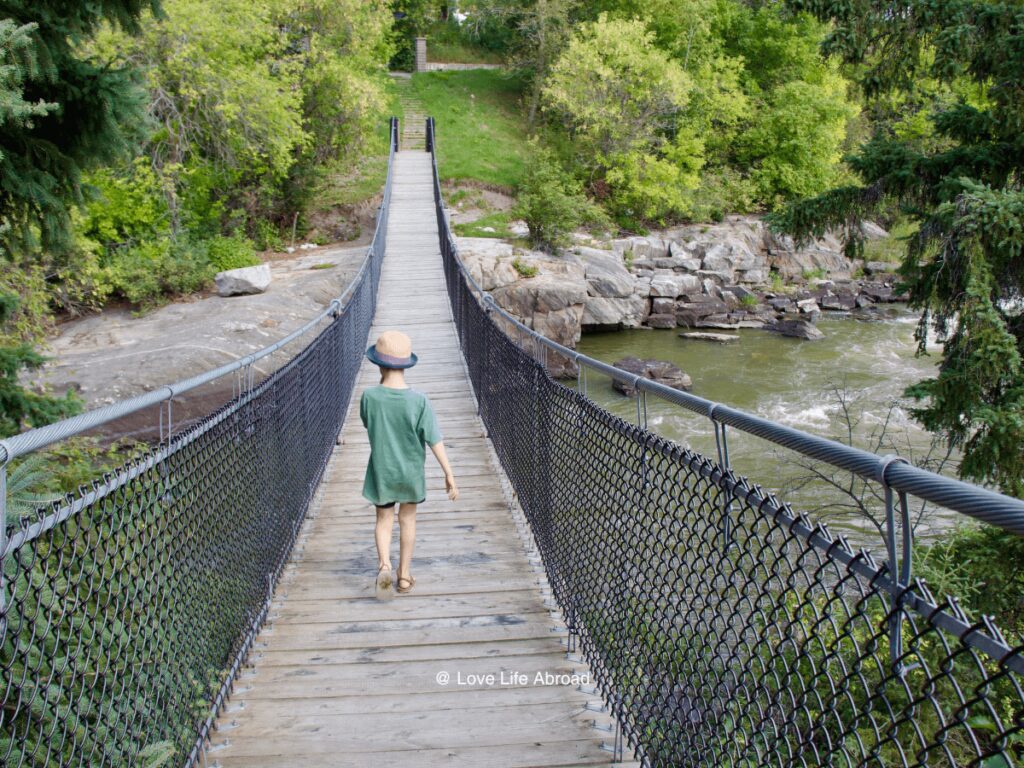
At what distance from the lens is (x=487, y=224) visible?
25.4m

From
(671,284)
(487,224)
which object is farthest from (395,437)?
(487,224)

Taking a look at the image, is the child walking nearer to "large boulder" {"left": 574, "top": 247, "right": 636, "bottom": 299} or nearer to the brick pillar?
"large boulder" {"left": 574, "top": 247, "right": 636, "bottom": 299}

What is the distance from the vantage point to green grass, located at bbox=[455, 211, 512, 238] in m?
24.2

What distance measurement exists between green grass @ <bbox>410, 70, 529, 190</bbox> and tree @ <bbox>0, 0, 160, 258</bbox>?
25583 millimetres

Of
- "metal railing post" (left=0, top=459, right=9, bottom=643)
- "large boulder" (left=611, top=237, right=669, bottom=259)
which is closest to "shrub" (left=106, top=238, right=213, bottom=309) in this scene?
A: "large boulder" (left=611, top=237, right=669, bottom=259)

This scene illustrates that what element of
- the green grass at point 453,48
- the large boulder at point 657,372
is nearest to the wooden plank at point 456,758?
the large boulder at point 657,372

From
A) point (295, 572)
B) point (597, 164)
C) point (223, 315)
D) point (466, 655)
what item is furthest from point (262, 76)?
point (466, 655)

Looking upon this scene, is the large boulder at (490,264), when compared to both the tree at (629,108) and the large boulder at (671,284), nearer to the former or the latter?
the large boulder at (671,284)

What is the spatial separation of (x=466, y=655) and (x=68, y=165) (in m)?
3.88

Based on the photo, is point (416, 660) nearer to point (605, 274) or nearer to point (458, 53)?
point (605, 274)

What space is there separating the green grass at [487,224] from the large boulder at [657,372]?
740cm

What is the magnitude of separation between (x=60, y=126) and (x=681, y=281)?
854 inches

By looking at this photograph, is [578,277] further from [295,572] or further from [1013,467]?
[295,572]

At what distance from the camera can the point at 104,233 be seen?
713 inches
